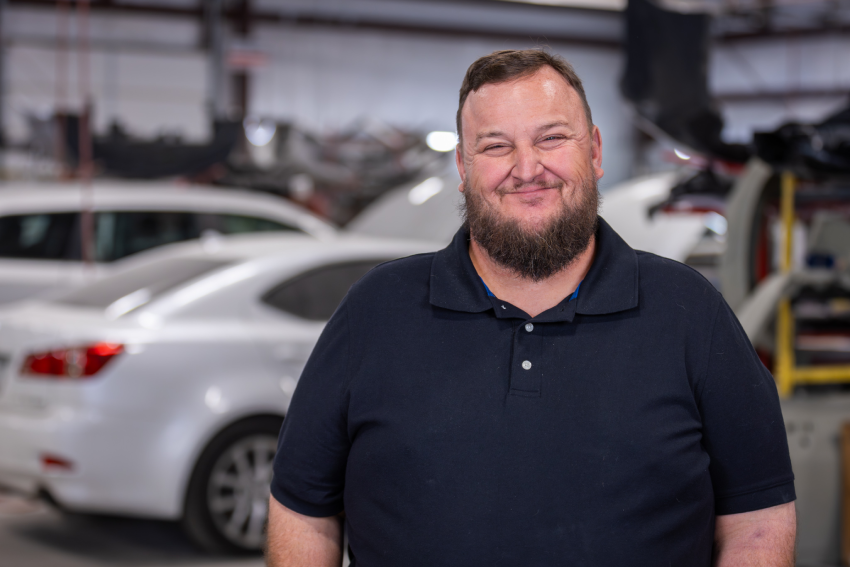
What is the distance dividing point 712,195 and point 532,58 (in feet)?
9.47

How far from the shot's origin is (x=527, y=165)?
1.58 metres

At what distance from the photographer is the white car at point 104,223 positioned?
616 cm

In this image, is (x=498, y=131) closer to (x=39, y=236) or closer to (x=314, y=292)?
(x=314, y=292)

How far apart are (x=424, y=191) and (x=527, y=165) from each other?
4106 mm

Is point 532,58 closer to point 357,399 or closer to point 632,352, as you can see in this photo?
point 632,352

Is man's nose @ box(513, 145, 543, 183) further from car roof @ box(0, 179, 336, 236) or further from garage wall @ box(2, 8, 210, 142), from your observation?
garage wall @ box(2, 8, 210, 142)

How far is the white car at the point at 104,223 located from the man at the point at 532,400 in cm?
493

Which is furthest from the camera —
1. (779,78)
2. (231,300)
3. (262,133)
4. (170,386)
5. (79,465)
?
(779,78)

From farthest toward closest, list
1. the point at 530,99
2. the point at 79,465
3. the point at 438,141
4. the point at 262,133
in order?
the point at 262,133
the point at 438,141
the point at 79,465
the point at 530,99

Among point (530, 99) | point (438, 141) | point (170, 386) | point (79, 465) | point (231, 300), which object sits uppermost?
point (438, 141)

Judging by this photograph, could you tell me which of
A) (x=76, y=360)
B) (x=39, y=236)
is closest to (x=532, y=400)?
(x=76, y=360)

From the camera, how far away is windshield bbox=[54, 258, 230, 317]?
4.23 m

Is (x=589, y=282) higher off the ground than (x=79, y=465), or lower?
higher

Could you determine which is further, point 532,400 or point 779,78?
point 779,78
